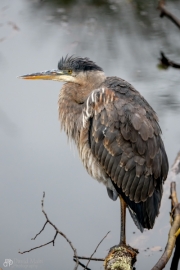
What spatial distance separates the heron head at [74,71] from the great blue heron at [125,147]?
18 centimetres

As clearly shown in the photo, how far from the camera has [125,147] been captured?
5.55 metres

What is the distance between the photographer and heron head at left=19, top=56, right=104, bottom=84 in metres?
6.02

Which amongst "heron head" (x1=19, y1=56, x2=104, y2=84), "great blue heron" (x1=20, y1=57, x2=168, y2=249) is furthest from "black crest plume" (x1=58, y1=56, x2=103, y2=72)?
"great blue heron" (x1=20, y1=57, x2=168, y2=249)

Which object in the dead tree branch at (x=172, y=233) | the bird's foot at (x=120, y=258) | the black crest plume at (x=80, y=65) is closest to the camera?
the bird's foot at (x=120, y=258)

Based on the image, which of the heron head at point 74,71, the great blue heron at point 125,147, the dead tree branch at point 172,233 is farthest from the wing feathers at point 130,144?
the heron head at point 74,71

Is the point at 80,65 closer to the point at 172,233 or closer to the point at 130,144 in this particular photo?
the point at 130,144

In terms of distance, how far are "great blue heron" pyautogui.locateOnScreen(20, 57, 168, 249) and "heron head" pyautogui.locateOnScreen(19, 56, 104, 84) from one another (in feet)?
0.59

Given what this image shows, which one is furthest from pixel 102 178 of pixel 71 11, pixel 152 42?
pixel 71 11

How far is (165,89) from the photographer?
9.60 meters

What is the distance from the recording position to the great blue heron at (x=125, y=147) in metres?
5.48

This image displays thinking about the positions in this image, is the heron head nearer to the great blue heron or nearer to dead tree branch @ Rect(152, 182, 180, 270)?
the great blue heron

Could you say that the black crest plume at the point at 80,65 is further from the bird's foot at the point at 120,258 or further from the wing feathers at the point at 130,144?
the bird's foot at the point at 120,258

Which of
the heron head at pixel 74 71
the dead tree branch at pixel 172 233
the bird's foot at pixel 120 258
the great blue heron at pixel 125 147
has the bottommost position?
the bird's foot at pixel 120 258

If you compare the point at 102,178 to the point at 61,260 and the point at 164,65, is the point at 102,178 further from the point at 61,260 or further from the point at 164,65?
the point at 164,65
